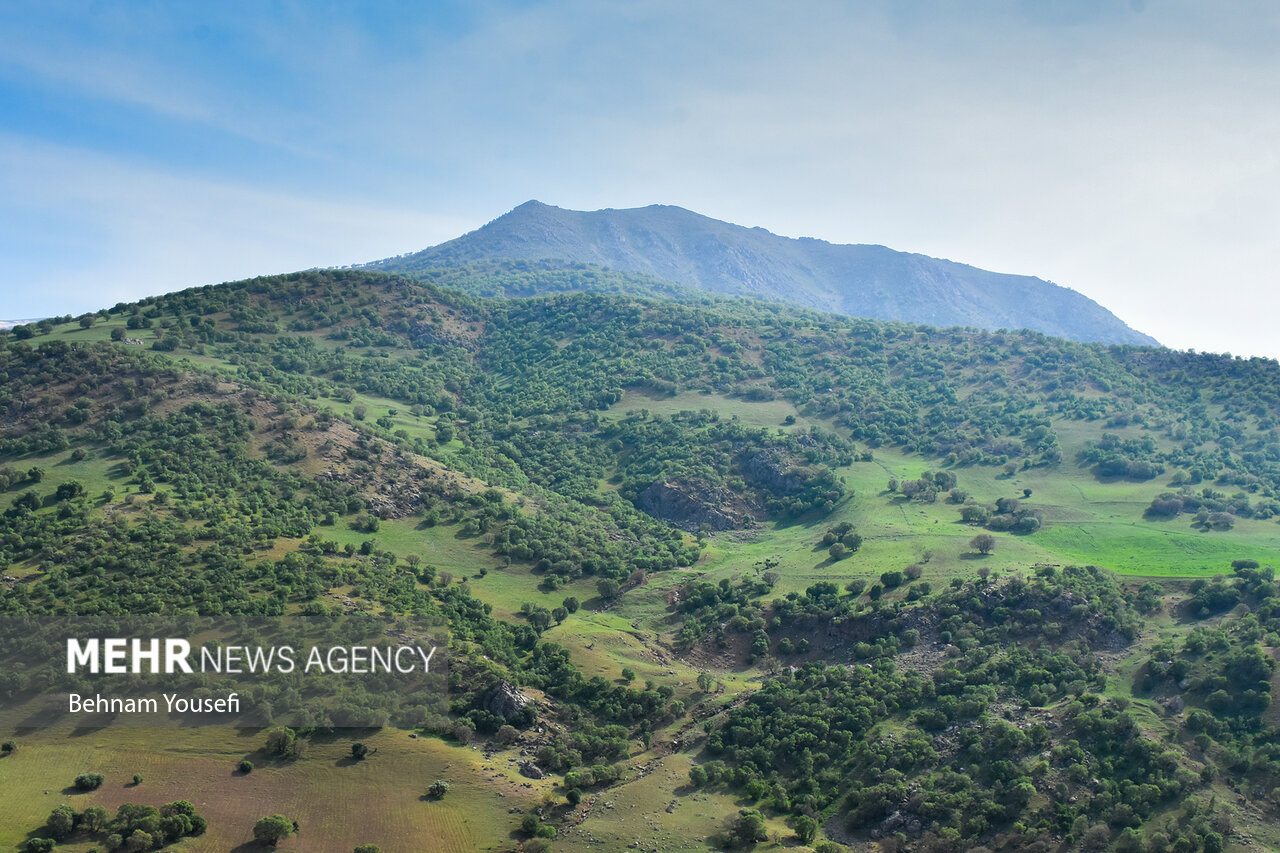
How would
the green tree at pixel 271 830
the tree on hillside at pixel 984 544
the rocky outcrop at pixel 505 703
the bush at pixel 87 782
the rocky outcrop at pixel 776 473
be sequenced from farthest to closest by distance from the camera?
1. the rocky outcrop at pixel 776 473
2. the tree on hillside at pixel 984 544
3. the rocky outcrop at pixel 505 703
4. the bush at pixel 87 782
5. the green tree at pixel 271 830

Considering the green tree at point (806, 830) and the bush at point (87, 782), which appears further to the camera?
the green tree at point (806, 830)

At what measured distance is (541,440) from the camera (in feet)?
489

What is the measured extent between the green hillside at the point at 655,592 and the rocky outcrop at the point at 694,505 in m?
0.67

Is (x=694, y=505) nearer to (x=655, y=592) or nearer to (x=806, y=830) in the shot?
(x=655, y=592)

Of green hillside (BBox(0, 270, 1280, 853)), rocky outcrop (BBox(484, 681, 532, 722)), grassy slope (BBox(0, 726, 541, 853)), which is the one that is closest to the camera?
grassy slope (BBox(0, 726, 541, 853))

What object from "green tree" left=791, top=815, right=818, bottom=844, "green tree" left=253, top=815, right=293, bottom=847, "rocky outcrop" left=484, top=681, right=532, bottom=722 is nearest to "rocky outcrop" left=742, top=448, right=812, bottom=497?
"rocky outcrop" left=484, top=681, right=532, bottom=722

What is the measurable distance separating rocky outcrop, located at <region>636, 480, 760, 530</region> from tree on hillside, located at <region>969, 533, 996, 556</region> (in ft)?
120

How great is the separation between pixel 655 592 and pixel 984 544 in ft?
131

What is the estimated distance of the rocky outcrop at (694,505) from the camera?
4946 inches

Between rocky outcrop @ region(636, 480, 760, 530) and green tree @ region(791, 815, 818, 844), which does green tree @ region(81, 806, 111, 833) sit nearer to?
green tree @ region(791, 815, 818, 844)

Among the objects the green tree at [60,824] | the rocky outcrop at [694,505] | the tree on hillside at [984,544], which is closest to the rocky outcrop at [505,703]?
the green tree at [60,824]

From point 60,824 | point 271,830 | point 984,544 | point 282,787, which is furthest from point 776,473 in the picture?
point 60,824

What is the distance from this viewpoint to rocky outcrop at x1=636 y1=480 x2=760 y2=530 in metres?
126

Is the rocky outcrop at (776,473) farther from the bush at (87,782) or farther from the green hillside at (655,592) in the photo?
the bush at (87,782)
